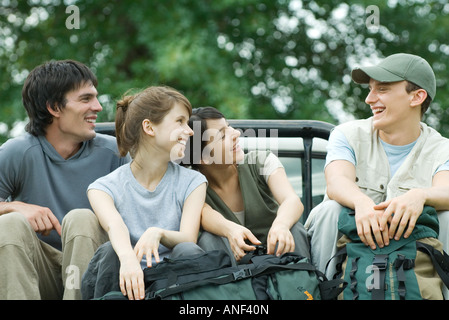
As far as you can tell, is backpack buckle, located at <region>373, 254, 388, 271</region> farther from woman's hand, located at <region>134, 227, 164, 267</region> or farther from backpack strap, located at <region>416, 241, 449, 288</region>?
woman's hand, located at <region>134, 227, 164, 267</region>

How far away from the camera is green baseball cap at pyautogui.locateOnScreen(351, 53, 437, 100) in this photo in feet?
9.39

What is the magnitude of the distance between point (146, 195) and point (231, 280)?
606 mm

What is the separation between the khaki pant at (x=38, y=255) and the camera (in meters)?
2.31

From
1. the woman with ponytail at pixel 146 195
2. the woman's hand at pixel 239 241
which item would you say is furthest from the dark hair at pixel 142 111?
the woman's hand at pixel 239 241

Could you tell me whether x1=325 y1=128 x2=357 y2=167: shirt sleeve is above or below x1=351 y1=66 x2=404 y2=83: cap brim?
below

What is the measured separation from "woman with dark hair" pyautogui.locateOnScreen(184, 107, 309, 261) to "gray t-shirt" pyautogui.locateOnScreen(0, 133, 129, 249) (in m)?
0.50

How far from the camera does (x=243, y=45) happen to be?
327 inches

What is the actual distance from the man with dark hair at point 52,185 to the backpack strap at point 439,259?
1.19 meters

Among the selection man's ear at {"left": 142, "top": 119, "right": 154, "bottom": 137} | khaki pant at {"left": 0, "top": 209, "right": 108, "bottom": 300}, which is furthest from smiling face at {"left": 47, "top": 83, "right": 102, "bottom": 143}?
khaki pant at {"left": 0, "top": 209, "right": 108, "bottom": 300}

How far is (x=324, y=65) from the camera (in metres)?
8.54

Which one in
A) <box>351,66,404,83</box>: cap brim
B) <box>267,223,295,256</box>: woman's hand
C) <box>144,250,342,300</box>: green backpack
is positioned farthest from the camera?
<box>351,66,404,83</box>: cap brim

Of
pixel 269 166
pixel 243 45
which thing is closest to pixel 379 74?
pixel 269 166

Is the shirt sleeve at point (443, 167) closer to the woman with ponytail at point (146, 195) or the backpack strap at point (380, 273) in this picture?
the backpack strap at point (380, 273)
